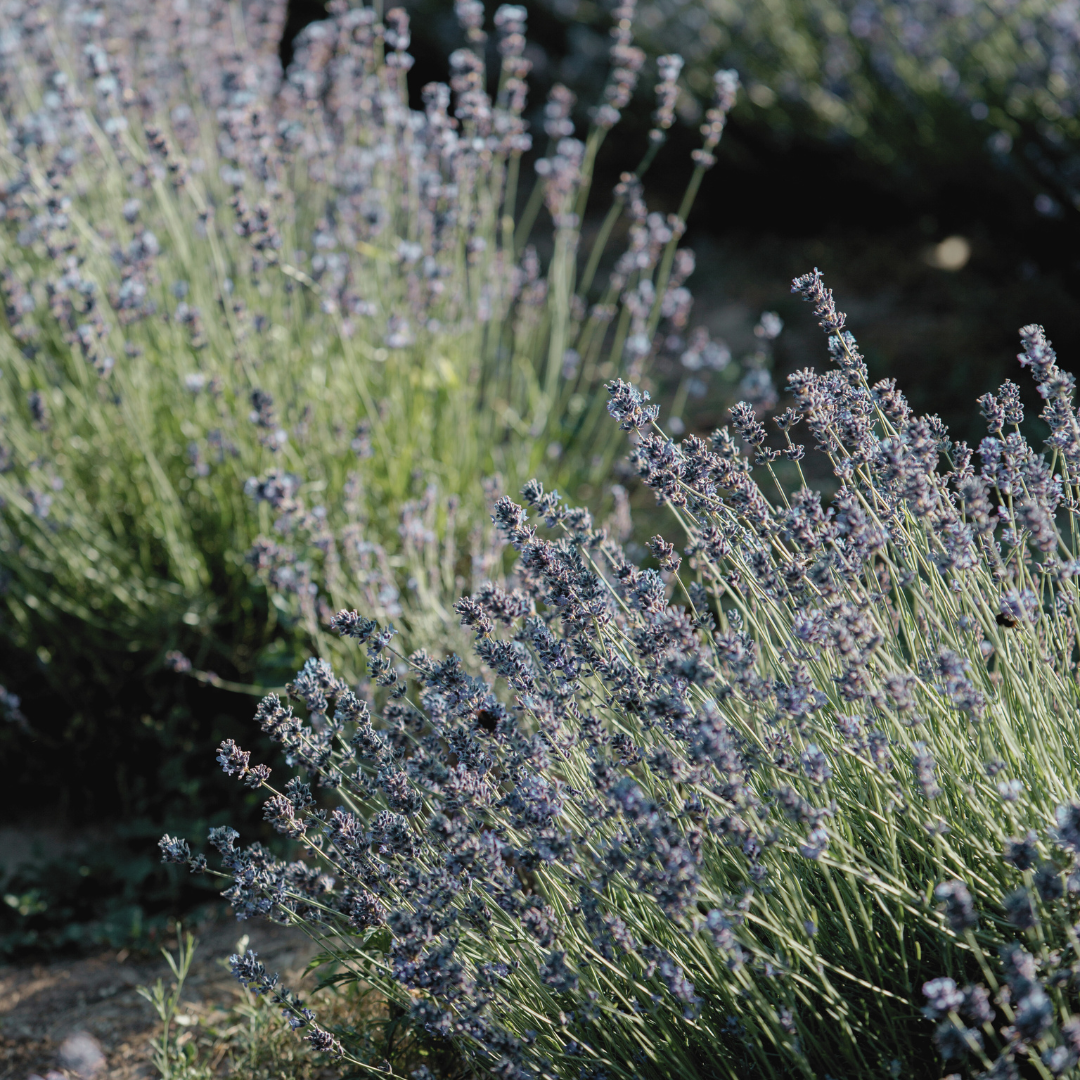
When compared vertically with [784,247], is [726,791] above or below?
above

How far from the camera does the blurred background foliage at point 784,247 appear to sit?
315 centimetres

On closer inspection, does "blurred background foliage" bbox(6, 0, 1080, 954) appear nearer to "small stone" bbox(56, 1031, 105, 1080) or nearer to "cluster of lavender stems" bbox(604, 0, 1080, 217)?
"cluster of lavender stems" bbox(604, 0, 1080, 217)

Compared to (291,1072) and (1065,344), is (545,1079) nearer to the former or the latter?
(291,1072)

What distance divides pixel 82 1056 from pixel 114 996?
1.71ft

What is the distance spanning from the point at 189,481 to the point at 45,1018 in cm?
157

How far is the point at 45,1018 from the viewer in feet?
8.34

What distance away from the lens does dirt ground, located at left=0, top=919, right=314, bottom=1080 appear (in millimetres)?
2361

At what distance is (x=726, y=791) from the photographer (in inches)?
55.6

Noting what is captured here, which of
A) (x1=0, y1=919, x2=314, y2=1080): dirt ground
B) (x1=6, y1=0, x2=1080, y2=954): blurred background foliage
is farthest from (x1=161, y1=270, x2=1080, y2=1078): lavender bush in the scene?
(x1=6, y1=0, x2=1080, y2=954): blurred background foliage

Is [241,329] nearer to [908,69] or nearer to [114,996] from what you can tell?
[114,996]

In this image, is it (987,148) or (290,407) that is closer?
(290,407)

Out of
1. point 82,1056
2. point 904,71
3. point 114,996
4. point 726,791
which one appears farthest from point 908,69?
point 82,1056

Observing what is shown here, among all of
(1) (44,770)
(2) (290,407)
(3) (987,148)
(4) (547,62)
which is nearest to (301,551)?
(2) (290,407)

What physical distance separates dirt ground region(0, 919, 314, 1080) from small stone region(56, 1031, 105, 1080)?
0.02m
